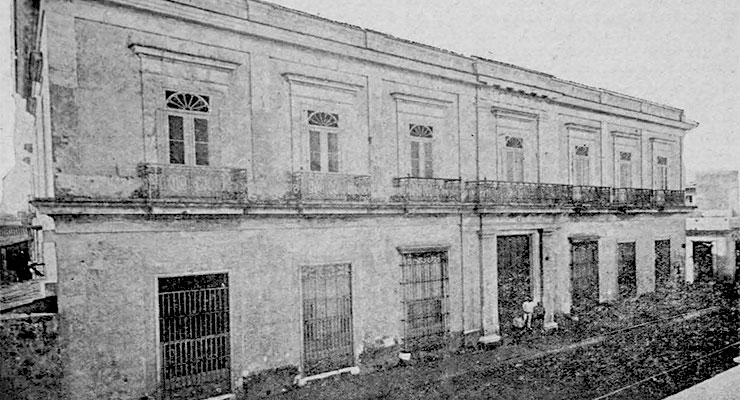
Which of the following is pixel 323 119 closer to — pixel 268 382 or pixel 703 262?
pixel 268 382

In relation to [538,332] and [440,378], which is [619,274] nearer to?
[538,332]

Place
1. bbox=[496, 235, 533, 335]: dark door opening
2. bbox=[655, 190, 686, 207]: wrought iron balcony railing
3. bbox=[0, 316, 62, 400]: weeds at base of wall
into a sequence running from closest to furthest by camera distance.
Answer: bbox=[0, 316, 62, 400]: weeds at base of wall < bbox=[496, 235, 533, 335]: dark door opening < bbox=[655, 190, 686, 207]: wrought iron balcony railing

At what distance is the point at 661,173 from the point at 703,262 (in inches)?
305

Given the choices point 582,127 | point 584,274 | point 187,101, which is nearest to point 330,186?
point 187,101

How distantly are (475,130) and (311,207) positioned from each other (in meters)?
6.07

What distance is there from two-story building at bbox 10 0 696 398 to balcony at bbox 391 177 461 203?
0.06 m

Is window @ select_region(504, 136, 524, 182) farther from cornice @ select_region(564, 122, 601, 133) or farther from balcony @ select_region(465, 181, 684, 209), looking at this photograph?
cornice @ select_region(564, 122, 601, 133)

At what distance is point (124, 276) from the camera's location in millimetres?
8539

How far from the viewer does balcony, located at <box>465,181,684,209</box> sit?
44.9ft

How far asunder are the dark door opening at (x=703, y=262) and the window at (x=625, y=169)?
9390 mm

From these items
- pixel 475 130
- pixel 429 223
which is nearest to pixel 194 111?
pixel 429 223

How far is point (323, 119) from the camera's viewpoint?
36.3ft

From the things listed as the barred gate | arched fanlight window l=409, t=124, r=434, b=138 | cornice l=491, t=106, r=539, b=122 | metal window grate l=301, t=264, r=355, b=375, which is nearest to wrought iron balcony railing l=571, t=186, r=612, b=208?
cornice l=491, t=106, r=539, b=122

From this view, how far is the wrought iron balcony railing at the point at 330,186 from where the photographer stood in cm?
1042
